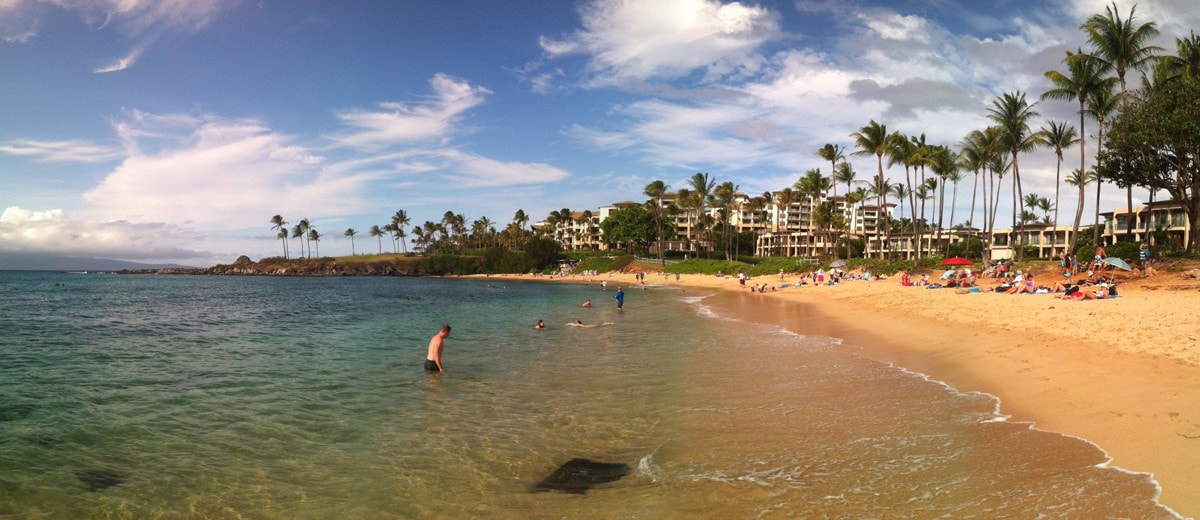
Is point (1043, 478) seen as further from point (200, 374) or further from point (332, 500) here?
point (200, 374)

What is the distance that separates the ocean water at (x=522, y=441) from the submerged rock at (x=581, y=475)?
158 millimetres

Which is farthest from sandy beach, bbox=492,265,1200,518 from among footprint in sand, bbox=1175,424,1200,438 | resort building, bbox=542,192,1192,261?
resort building, bbox=542,192,1192,261

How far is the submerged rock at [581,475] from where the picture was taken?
7023 millimetres

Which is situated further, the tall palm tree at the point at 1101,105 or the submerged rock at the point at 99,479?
the tall palm tree at the point at 1101,105

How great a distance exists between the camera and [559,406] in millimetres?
11234

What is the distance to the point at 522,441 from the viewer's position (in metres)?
9.02

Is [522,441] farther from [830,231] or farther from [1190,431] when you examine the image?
[830,231]

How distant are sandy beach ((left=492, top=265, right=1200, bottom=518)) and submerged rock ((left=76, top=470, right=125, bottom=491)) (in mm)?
11349

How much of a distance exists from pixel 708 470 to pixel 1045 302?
21.8 metres

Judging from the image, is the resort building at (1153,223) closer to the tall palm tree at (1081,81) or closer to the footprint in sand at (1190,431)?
the tall palm tree at (1081,81)

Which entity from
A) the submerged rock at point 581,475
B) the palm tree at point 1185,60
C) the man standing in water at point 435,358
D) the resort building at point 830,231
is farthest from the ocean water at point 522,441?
the resort building at point 830,231

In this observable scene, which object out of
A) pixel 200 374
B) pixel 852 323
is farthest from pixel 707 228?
pixel 200 374

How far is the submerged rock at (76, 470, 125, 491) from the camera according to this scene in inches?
276

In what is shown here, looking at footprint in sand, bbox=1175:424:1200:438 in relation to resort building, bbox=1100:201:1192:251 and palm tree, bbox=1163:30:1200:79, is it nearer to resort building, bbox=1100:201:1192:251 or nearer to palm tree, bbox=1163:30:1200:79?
palm tree, bbox=1163:30:1200:79
